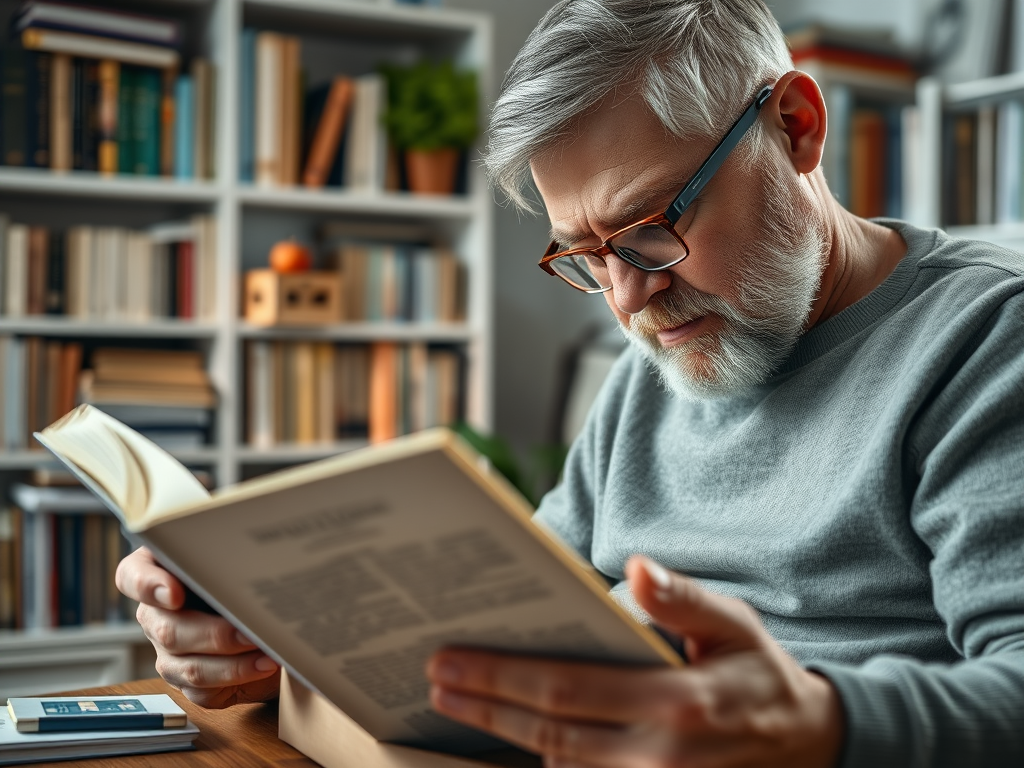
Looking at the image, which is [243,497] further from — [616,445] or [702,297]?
[616,445]

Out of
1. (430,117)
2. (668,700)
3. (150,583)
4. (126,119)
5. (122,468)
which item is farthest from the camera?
(430,117)

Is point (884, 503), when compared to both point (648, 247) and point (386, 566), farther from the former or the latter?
point (386, 566)

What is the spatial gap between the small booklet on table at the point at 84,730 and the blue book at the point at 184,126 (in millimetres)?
1907

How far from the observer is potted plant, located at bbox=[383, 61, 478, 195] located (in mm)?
2797

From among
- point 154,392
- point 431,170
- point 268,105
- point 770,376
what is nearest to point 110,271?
point 154,392

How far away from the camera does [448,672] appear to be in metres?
0.60

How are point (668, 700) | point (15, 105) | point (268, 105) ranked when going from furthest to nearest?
1. point (268, 105)
2. point (15, 105)
3. point (668, 700)

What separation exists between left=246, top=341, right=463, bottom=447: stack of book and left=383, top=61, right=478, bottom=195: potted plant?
1.51 feet

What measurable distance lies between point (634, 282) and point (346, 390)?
6.08 ft

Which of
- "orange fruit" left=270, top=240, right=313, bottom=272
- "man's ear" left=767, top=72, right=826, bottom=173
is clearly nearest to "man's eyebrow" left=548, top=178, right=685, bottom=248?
"man's ear" left=767, top=72, right=826, bottom=173

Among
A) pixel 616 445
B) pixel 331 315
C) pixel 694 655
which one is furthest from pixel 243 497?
pixel 331 315

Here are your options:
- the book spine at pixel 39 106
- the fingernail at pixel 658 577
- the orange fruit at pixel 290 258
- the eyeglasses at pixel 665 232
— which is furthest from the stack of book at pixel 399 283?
the fingernail at pixel 658 577

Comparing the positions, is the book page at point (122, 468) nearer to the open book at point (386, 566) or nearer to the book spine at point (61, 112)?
the open book at point (386, 566)

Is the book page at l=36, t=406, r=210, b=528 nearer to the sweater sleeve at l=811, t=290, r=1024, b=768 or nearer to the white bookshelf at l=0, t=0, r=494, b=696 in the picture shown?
→ the sweater sleeve at l=811, t=290, r=1024, b=768
